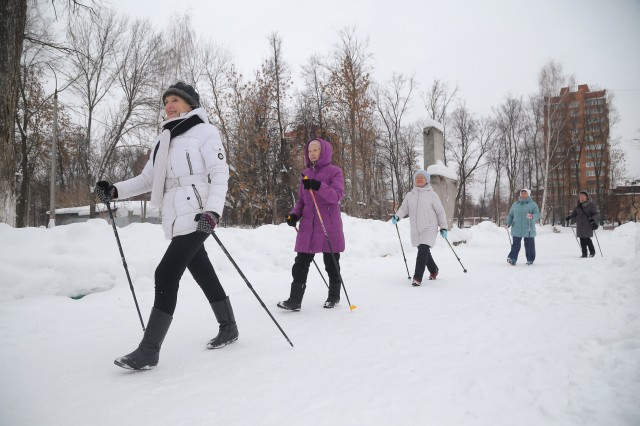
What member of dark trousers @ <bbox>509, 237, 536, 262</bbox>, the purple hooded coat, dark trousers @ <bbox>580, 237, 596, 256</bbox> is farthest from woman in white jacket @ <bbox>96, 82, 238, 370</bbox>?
dark trousers @ <bbox>580, 237, 596, 256</bbox>

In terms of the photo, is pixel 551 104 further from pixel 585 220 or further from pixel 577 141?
pixel 585 220

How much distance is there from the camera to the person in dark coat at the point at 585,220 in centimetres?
965

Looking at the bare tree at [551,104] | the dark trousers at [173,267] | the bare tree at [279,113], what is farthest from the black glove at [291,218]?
the bare tree at [551,104]

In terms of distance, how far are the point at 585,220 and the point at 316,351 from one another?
10274 mm

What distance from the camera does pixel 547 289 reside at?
16.1ft

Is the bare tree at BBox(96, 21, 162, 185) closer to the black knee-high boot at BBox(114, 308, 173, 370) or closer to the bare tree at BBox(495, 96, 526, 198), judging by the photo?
the black knee-high boot at BBox(114, 308, 173, 370)

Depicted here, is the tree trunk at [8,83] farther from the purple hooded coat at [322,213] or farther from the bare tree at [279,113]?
the bare tree at [279,113]

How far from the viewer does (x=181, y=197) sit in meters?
2.63

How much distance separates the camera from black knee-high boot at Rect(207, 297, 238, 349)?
292 centimetres

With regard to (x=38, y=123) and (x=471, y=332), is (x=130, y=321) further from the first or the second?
(x=38, y=123)

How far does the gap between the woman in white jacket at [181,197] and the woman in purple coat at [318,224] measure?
1.19 m

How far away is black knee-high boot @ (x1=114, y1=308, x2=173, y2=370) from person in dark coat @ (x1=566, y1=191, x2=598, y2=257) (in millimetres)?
10681

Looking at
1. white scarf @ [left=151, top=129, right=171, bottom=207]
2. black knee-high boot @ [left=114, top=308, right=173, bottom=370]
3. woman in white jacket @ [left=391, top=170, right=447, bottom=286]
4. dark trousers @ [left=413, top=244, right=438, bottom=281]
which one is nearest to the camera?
black knee-high boot @ [left=114, top=308, right=173, bottom=370]

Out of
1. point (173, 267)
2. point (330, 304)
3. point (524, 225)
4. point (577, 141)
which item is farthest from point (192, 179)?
point (577, 141)
